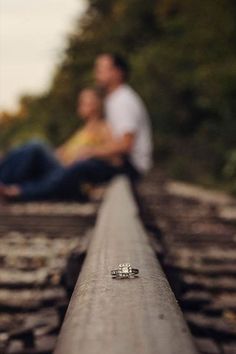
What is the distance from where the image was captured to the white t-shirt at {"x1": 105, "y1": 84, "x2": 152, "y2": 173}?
5707 mm

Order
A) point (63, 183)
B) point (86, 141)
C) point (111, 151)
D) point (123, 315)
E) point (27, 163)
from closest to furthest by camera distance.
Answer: point (123, 315), point (63, 183), point (27, 163), point (111, 151), point (86, 141)

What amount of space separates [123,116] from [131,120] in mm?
81

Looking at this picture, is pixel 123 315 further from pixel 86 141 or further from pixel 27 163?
pixel 86 141

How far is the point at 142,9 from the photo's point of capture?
1944 centimetres

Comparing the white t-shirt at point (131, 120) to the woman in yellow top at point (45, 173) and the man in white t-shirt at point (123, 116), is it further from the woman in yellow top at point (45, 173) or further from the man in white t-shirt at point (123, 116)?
the woman in yellow top at point (45, 173)

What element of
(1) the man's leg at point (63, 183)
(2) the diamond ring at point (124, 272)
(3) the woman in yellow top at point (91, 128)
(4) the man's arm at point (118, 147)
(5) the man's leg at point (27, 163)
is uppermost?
(3) the woman in yellow top at point (91, 128)

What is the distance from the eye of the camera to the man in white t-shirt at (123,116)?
5.70 metres

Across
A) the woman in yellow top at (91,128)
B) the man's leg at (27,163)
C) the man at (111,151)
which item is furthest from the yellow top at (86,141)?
the man's leg at (27,163)

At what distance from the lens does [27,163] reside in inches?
213

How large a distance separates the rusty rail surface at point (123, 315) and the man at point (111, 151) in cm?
344

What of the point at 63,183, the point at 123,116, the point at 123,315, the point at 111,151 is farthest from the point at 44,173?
the point at 123,315

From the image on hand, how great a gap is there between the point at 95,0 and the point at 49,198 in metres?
19.7

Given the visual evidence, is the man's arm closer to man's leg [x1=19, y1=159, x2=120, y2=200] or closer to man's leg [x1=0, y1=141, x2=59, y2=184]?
man's leg [x1=19, y1=159, x2=120, y2=200]

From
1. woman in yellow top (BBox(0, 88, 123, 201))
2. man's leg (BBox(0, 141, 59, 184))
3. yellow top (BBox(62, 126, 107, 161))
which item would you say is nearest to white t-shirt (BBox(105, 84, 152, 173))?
woman in yellow top (BBox(0, 88, 123, 201))
